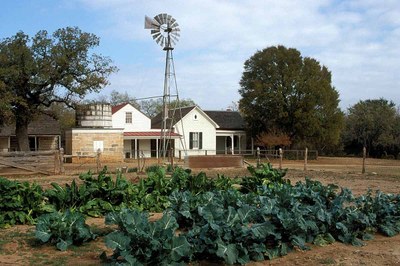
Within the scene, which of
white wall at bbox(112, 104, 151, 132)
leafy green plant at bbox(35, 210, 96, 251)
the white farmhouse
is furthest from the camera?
white wall at bbox(112, 104, 151, 132)

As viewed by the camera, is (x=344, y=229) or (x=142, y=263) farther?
(x=344, y=229)

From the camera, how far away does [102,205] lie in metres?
8.78

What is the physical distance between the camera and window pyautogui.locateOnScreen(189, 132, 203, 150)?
45.7 metres

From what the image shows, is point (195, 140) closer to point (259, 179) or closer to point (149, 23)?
point (149, 23)

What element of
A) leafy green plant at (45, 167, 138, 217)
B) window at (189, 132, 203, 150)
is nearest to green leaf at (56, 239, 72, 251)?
leafy green plant at (45, 167, 138, 217)

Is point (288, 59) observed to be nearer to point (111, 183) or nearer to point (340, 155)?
point (340, 155)

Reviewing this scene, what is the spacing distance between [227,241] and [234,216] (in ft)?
1.47

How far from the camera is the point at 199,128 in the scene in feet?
151

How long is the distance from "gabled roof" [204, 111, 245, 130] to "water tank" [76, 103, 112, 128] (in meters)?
15.8

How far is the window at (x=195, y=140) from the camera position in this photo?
45.7 meters

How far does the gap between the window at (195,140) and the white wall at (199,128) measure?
1.01 ft

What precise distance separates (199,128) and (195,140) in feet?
4.03

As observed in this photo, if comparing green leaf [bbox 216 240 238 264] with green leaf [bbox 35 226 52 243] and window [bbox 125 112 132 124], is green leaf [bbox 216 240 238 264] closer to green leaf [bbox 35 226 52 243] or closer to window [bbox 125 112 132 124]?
green leaf [bbox 35 226 52 243]

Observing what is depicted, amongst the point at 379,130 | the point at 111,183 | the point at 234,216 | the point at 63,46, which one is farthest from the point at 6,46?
the point at 379,130
